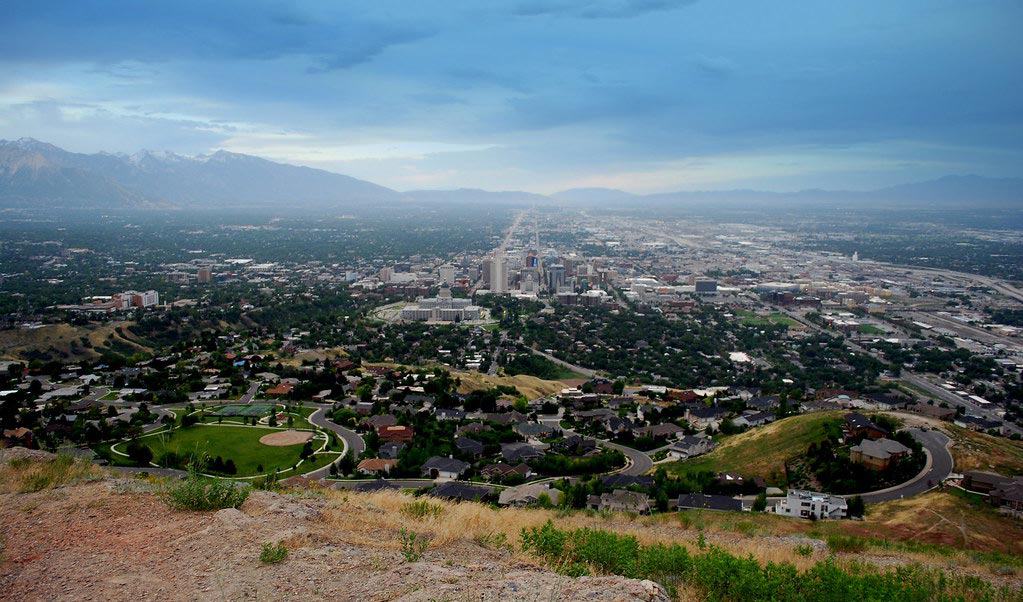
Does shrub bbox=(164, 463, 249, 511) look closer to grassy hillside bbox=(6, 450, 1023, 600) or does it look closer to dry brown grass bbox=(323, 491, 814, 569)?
grassy hillside bbox=(6, 450, 1023, 600)

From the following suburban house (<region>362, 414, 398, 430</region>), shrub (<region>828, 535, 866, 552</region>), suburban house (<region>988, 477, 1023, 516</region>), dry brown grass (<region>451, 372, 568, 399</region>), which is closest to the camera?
shrub (<region>828, 535, 866, 552</region>)

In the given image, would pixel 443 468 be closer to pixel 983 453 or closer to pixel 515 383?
pixel 515 383

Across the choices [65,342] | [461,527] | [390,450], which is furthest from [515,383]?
[65,342]

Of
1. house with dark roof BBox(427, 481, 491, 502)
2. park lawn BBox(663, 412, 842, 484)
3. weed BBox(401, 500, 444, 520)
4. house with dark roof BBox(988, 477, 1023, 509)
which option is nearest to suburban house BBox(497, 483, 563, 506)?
house with dark roof BBox(427, 481, 491, 502)

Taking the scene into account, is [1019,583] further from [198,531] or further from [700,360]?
[700,360]

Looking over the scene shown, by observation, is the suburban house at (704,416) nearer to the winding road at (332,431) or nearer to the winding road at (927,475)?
the winding road at (927,475)

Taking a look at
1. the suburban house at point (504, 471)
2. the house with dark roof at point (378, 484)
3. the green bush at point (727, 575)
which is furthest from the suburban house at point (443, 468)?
the green bush at point (727, 575)

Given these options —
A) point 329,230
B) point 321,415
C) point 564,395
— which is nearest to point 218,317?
point 321,415
